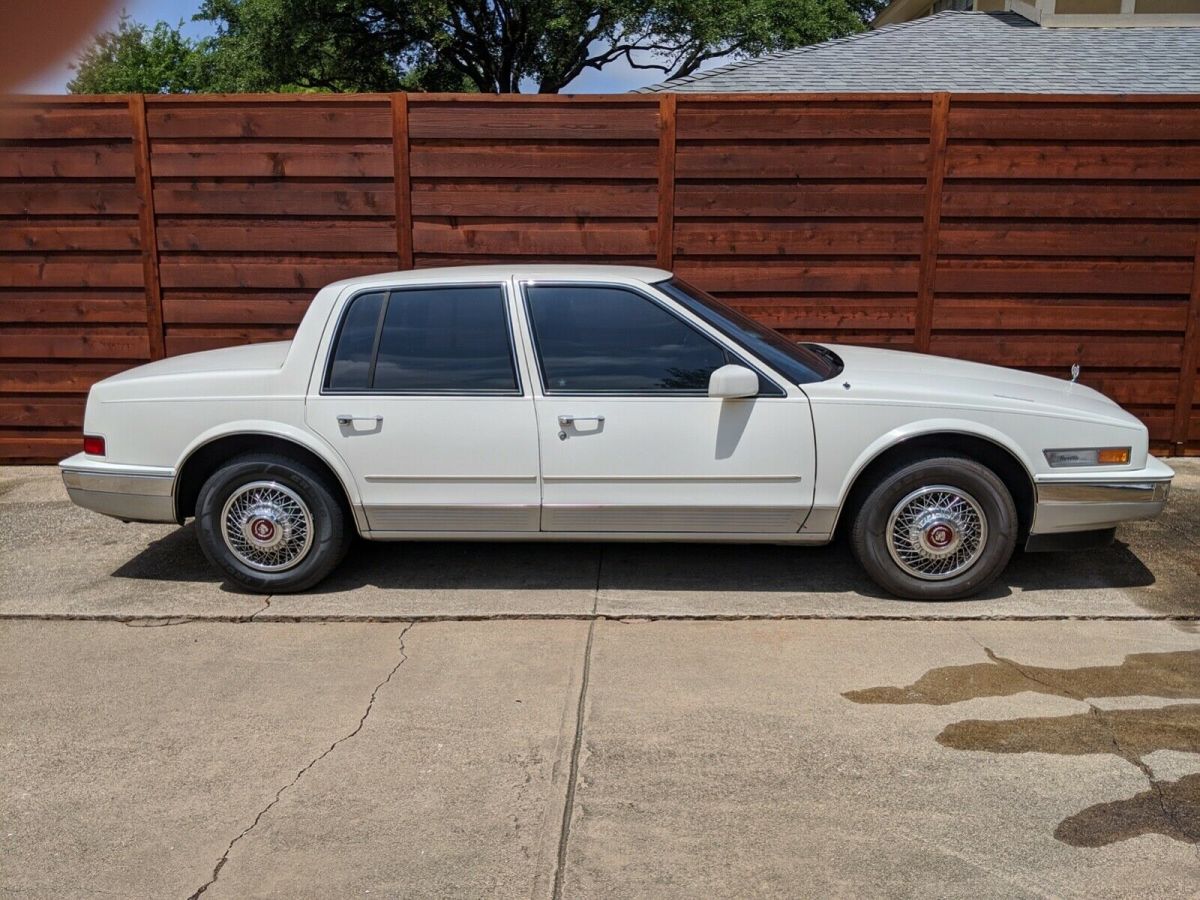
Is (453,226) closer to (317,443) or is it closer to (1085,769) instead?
(317,443)

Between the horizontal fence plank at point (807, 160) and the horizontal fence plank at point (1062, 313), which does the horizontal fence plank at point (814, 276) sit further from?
the horizontal fence plank at point (807, 160)

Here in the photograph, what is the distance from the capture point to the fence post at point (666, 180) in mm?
7574

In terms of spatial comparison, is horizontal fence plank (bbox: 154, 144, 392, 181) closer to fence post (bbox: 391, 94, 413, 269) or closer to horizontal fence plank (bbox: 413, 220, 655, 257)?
fence post (bbox: 391, 94, 413, 269)

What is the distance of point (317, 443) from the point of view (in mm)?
5434

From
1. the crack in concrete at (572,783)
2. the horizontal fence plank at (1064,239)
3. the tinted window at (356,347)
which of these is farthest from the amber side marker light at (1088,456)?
the tinted window at (356,347)

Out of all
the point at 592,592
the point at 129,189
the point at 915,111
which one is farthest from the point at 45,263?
the point at 915,111

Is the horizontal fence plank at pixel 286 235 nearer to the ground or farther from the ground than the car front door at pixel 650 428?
farther from the ground

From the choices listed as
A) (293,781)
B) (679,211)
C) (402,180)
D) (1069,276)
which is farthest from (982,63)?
(293,781)

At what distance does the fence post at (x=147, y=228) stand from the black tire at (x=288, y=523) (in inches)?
113

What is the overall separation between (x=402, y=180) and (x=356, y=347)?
2568 millimetres

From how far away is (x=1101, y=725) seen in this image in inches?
164

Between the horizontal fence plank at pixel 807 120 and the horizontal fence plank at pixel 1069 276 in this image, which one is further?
the horizontal fence plank at pixel 1069 276

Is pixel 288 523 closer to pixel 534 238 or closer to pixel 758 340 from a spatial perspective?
pixel 758 340

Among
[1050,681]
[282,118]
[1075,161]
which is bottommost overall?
[1050,681]
